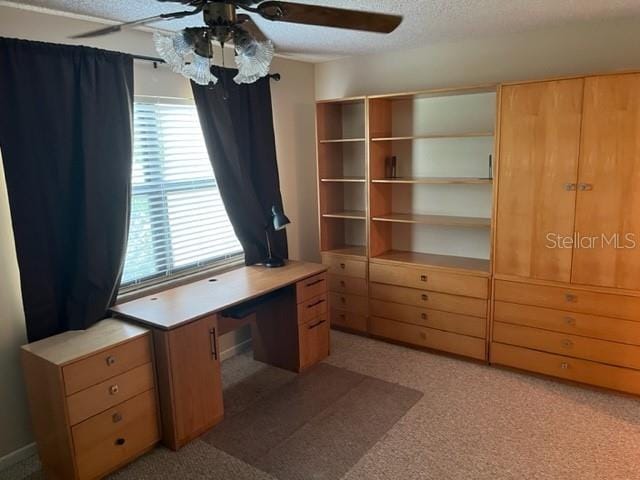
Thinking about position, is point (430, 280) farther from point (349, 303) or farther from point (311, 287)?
point (311, 287)

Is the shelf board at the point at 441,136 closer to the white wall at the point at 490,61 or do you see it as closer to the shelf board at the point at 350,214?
the white wall at the point at 490,61

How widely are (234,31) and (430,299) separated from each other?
2.51 metres

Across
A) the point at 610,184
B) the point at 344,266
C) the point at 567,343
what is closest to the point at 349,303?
the point at 344,266

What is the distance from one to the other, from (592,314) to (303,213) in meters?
2.42

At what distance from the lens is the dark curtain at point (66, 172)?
2.30m

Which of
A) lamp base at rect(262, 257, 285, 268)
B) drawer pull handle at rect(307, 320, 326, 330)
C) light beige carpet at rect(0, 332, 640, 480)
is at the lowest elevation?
light beige carpet at rect(0, 332, 640, 480)

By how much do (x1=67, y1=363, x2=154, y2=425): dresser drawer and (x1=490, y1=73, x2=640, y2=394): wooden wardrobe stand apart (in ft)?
7.57

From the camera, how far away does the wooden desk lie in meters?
2.49

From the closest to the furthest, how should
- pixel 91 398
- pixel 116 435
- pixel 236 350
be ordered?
pixel 91 398, pixel 116 435, pixel 236 350

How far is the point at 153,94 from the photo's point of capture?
299 centimetres

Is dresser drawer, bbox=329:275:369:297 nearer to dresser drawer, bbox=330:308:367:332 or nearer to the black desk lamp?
dresser drawer, bbox=330:308:367:332

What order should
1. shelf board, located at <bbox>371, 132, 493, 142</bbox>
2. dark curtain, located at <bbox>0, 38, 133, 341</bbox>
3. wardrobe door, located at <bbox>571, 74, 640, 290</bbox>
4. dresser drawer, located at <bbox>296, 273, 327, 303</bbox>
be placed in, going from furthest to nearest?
dresser drawer, located at <bbox>296, 273, 327, 303</bbox>, shelf board, located at <bbox>371, 132, 493, 142</bbox>, wardrobe door, located at <bbox>571, 74, 640, 290</bbox>, dark curtain, located at <bbox>0, 38, 133, 341</bbox>

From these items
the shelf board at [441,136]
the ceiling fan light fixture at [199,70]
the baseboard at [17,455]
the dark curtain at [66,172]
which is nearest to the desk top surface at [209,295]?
the dark curtain at [66,172]

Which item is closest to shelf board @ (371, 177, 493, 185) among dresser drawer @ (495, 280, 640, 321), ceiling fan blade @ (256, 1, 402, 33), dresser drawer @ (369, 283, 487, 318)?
dresser drawer @ (495, 280, 640, 321)
